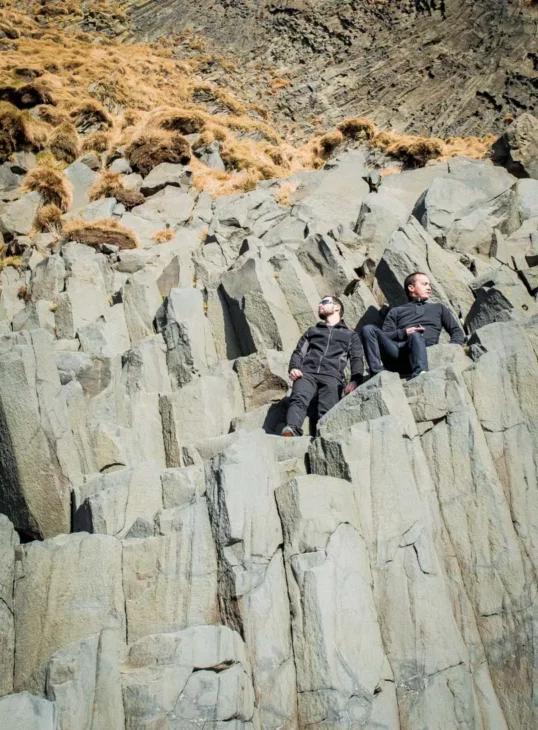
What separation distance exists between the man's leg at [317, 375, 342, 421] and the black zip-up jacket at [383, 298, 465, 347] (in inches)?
50.3

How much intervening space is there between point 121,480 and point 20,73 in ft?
101

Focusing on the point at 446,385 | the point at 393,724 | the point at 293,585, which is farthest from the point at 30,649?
the point at 446,385

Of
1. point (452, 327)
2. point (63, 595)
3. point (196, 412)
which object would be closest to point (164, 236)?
point (196, 412)

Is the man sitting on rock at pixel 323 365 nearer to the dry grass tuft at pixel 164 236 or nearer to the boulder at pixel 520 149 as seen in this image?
the dry grass tuft at pixel 164 236

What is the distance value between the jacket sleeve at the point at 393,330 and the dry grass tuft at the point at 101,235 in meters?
10.5

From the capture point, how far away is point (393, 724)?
7.30 meters

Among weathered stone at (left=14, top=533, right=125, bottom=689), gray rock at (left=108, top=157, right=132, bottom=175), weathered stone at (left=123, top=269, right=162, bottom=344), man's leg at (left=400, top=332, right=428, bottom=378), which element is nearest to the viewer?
weathered stone at (left=14, top=533, right=125, bottom=689)

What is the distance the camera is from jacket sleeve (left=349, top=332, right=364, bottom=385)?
11.2 meters

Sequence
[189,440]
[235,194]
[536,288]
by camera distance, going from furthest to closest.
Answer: [235,194], [536,288], [189,440]

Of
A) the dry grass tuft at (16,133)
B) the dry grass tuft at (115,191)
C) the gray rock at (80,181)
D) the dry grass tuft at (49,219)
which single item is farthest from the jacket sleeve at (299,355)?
the dry grass tuft at (16,133)

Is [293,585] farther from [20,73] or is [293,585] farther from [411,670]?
[20,73]

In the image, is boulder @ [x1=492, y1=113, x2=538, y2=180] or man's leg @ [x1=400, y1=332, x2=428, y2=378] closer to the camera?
man's leg @ [x1=400, y1=332, x2=428, y2=378]

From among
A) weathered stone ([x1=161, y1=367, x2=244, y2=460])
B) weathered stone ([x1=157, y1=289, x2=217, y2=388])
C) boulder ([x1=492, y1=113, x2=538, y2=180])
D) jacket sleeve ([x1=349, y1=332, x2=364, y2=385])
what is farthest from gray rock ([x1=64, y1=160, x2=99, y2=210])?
jacket sleeve ([x1=349, y1=332, x2=364, y2=385])

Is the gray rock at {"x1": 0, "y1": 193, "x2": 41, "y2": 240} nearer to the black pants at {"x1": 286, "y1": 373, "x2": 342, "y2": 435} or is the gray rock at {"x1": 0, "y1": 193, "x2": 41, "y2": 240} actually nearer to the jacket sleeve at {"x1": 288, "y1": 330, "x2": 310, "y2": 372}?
the jacket sleeve at {"x1": 288, "y1": 330, "x2": 310, "y2": 372}
